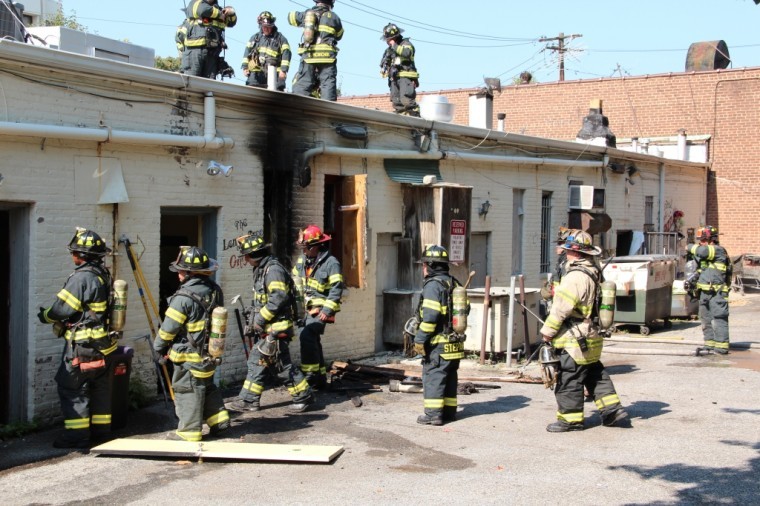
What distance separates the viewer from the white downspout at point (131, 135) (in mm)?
7965

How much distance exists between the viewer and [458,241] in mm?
13742

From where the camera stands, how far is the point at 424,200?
13508 mm

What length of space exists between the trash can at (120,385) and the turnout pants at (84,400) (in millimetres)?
151

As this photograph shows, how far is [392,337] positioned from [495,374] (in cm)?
230

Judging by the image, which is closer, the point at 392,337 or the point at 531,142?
the point at 392,337

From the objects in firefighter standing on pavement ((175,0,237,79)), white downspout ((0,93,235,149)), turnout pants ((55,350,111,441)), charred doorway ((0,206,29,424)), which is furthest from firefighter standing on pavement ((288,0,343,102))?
turnout pants ((55,350,111,441))

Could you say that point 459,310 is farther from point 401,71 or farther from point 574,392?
point 401,71

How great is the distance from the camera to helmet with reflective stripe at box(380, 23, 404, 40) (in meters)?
14.9

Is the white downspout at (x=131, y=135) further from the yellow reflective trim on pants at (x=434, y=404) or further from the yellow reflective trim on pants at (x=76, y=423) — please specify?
the yellow reflective trim on pants at (x=434, y=404)

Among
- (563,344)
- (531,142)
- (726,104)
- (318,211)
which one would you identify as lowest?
(563,344)

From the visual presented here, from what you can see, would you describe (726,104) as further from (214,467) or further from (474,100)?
(214,467)

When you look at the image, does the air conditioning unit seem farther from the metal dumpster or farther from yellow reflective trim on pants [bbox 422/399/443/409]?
yellow reflective trim on pants [bbox 422/399/443/409]

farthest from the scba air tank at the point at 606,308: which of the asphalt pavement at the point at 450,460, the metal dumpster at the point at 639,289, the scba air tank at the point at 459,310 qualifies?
the metal dumpster at the point at 639,289

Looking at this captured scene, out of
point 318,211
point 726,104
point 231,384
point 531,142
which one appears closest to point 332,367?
point 231,384
